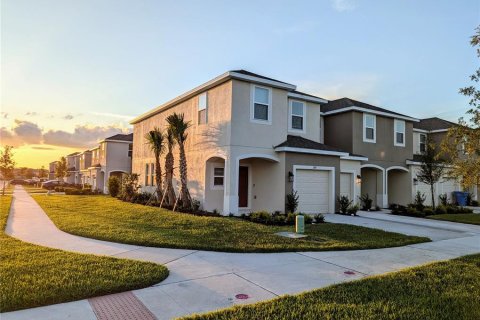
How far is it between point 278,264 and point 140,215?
8590 mm

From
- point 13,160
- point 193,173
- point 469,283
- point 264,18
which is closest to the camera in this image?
point 469,283

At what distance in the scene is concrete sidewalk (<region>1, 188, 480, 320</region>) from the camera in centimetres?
444

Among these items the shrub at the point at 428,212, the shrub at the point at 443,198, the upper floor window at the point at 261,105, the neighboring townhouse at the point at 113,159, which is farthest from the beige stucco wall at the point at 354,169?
the neighboring townhouse at the point at 113,159

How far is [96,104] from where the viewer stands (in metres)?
15.3

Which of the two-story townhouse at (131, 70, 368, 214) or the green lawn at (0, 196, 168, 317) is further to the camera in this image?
the two-story townhouse at (131, 70, 368, 214)

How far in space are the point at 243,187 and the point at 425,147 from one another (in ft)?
49.9

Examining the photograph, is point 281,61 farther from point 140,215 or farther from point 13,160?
point 13,160

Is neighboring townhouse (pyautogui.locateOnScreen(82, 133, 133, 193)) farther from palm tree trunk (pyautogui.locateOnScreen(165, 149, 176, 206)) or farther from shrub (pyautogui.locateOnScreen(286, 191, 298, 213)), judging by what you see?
shrub (pyautogui.locateOnScreen(286, 191, 298, 213))

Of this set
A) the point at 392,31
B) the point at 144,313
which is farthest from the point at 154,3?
the point at 144,313

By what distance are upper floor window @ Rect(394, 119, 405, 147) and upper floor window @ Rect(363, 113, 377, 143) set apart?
1972 millimetres

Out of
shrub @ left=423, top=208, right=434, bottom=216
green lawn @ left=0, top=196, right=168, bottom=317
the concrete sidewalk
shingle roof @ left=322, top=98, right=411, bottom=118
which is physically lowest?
the concrete sidewalk

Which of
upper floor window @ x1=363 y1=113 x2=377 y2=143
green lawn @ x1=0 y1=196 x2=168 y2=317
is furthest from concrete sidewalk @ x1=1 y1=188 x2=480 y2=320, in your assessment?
upper floor window @ x1=363 y1=113 x2=377 y2=143

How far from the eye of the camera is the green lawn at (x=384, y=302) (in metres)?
4.13

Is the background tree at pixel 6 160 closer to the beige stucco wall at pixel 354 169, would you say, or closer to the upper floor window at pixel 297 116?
the upper floor window at pixel 297 116
